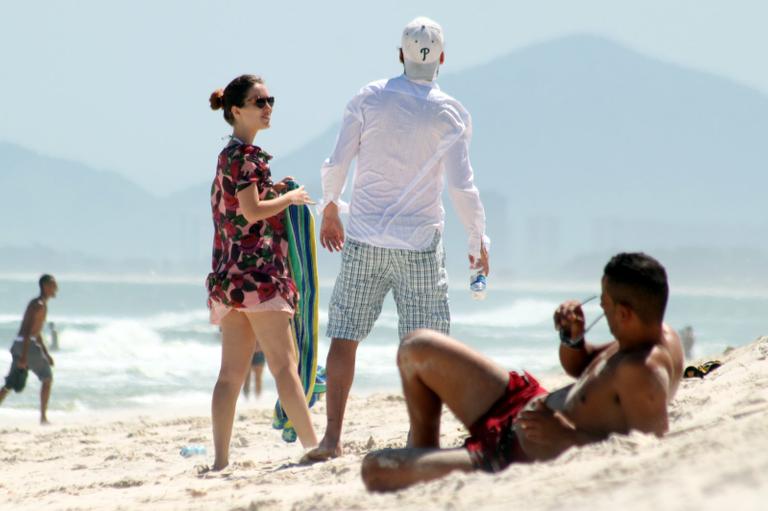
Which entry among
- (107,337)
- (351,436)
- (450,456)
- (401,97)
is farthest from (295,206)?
(107,337)

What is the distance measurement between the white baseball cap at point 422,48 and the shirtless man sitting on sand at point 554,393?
1.94 metres

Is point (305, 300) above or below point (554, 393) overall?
above

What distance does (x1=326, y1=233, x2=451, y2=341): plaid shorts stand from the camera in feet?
16.8

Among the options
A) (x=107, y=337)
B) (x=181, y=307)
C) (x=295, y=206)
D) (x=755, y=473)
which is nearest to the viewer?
(x=755, y=473)

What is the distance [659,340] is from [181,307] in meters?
53.6

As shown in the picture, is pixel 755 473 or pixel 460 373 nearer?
pixel 755 473

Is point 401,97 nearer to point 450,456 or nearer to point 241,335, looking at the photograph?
point 241,335

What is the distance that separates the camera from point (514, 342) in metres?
33.1

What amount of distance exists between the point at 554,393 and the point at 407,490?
23.1 inches

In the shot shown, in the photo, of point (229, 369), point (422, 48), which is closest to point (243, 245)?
point (229, 369)

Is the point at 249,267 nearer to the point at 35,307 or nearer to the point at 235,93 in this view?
the point at 235,93

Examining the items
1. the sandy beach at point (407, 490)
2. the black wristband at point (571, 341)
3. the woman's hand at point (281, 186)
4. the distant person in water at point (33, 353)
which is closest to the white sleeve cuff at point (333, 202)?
the woman's hand at point (281, 186)

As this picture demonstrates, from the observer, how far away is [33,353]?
10.4 metres

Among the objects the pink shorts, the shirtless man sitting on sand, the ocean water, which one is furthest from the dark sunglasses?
the ocean water
